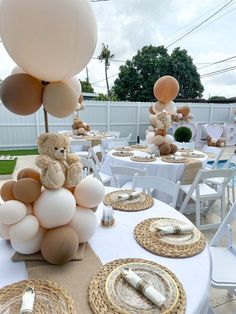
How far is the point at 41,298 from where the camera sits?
0.68 m

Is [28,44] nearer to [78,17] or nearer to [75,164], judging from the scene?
[78,17]

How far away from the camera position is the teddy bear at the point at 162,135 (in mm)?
2984

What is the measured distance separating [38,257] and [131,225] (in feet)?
1.57

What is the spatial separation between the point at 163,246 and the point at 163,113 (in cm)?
229

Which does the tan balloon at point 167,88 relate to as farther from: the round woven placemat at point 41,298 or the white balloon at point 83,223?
the round woven placemat at point 41,298

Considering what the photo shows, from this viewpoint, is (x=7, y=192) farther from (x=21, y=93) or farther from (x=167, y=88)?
(x=167, y=88)

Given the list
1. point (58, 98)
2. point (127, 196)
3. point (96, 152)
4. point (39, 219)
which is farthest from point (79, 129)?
point (39, 219)

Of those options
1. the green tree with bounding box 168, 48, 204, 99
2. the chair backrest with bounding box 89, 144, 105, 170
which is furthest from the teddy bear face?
the green tree with bounding box 168, 48, 204, 99

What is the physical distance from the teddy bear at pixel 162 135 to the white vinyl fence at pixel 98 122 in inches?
189

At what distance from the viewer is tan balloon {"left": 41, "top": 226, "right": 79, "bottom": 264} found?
2.63ft

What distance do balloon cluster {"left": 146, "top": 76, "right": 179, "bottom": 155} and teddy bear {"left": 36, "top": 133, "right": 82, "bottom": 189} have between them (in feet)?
7.34

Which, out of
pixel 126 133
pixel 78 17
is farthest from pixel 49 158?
pixel 126 133

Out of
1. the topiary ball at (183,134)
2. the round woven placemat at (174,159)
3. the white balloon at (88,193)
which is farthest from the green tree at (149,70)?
the white balloon at (88,193)

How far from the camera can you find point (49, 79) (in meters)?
0.89
